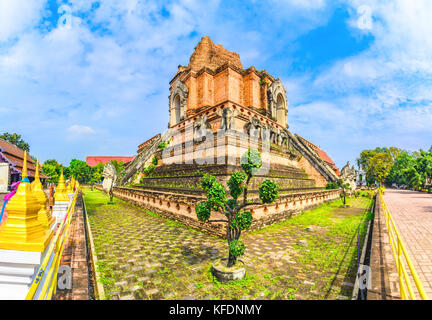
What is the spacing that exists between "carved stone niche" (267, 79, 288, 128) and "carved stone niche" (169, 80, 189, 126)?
790cm

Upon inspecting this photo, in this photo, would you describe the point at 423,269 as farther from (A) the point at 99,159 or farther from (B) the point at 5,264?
(A) the point at 99,159

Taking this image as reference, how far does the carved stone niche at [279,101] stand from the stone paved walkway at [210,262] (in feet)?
46.1

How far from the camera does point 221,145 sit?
427 inches

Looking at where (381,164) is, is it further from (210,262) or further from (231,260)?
(231,260)

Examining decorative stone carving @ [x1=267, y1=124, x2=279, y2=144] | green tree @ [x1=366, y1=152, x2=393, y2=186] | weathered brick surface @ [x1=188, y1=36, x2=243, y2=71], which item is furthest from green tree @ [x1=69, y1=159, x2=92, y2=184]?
green tree @ [x1=366, y1=152, x2=393, y2=186]

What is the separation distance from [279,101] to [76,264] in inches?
870

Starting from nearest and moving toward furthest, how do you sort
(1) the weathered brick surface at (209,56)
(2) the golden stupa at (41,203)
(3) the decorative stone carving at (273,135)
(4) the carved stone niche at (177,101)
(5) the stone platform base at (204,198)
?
1. (2) the golden stupa at (41,203)
2. (5) the stone platform base at (204,198)
3. (3) the decorative stone carving at (273,135)
4. (4) the carved stone niche at (177,101)
5. (1) the weathered brick surface at (209,56)

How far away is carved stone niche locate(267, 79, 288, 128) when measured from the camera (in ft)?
63.6

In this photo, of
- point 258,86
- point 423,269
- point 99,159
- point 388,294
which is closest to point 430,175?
point 258,86

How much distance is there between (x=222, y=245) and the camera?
617 cm

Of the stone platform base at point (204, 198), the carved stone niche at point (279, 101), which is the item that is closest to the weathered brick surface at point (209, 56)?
the carved stone niche at point (279, 101)

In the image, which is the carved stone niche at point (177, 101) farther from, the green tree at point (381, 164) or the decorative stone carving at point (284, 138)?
the green tree at point (381, 164)

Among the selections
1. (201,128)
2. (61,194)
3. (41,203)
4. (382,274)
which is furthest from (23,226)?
(201,128)

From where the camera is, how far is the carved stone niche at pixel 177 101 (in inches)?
758
